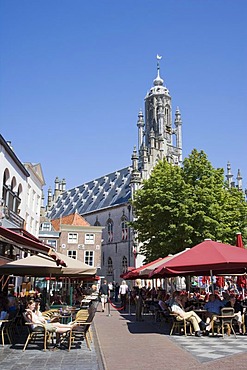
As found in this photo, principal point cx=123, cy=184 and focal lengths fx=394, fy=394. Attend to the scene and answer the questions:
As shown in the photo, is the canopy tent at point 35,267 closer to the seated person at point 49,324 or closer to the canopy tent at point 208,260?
the seated person at point 49,324

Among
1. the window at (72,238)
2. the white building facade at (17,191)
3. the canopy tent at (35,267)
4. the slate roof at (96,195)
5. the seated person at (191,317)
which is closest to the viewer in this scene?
the seated person at (191,317)

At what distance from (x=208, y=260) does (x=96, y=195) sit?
54534 mm

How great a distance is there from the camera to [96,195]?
66125 mm

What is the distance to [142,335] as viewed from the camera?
12820mm

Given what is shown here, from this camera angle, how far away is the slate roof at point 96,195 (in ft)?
192

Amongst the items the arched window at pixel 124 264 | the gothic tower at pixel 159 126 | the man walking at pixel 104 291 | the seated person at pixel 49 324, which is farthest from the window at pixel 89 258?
the seated person at pixel 49 324

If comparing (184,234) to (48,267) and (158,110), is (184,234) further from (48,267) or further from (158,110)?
(158,110)

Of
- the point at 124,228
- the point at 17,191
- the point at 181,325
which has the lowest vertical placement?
the point at 181,325

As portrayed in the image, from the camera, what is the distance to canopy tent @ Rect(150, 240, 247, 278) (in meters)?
11.8

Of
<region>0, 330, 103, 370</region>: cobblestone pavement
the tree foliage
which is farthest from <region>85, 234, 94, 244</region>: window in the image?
<region>0, 330, 103, 370</region>: cobblestone pavement

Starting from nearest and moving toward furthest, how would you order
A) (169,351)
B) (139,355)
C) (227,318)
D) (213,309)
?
1. (139,355)
2. (169,351)
3. (227,318)
4. (213,309)

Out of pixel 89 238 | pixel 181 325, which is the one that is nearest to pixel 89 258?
pixel 89 238

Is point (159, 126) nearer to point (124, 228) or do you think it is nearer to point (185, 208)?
point (124, 228)

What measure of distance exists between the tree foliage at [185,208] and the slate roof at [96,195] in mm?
23914
